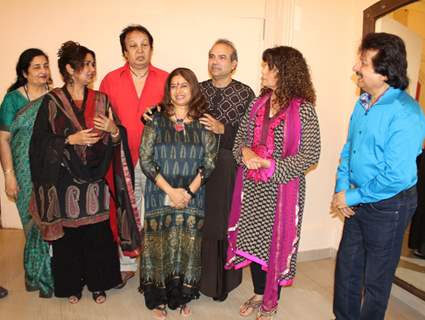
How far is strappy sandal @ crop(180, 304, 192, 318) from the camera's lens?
2256 mm

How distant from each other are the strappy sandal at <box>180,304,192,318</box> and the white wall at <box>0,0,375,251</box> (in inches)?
49.0

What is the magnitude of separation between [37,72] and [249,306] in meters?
2.01

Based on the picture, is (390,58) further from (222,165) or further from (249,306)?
(249,306)

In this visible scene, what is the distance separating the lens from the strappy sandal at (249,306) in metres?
2.30

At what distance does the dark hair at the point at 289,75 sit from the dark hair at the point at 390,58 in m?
0.40

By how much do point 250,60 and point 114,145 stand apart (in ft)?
5.41

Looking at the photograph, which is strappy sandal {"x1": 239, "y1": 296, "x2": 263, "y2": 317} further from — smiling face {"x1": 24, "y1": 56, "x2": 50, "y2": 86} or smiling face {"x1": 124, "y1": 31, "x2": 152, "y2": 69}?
smiling face {"x1": 24, "y1": 56, "x2": 50, "y2": 86}

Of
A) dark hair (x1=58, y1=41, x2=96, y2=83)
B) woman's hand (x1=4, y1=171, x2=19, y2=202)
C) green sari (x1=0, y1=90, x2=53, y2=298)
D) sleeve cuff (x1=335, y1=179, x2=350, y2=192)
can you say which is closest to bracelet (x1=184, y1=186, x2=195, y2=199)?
Result: sleeve cuff (x1=335, y1=179, x2=350, y2=192)

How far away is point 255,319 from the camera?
7.42ft

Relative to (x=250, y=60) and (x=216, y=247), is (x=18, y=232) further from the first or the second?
(x=250, y=60)

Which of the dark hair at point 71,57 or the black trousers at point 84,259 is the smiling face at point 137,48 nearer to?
the dark hair at point 71,57

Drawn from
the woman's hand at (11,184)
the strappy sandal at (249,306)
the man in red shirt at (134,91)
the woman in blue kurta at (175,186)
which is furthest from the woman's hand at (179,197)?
the woman's hand at (11,184)

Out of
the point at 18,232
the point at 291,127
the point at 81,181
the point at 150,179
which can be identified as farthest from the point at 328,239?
the point at 18,232

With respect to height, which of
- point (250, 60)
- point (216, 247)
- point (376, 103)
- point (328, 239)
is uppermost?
point (250, 60)
